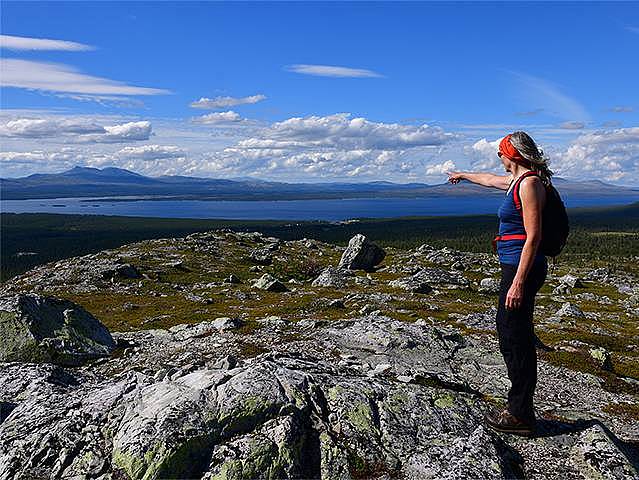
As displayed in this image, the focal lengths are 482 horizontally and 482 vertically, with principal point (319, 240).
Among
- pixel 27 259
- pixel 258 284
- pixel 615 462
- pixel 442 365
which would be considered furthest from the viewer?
pixel 27 259

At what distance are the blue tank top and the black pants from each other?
0.16 meters

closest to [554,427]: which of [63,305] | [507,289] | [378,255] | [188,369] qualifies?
[507,289]

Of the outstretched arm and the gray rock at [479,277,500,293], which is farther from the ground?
the outstretched arm

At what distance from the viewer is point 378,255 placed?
90.4 m

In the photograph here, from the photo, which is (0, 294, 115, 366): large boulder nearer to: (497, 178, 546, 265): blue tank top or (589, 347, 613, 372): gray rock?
(497, 178, 546, 265): blue tank top

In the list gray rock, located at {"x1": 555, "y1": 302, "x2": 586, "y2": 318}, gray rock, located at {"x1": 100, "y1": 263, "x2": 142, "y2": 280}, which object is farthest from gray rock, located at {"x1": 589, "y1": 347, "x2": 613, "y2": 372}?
gray rock, located at {"x1": 100, "y1": 263, "x2": 142, "y2": 280}

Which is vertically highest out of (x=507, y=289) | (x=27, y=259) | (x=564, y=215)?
(x=564, y=215)

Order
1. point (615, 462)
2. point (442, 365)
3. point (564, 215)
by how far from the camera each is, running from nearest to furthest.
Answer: point (564, 215) → point (615, 462) → point (442, 365)

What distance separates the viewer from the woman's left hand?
31.6 feet

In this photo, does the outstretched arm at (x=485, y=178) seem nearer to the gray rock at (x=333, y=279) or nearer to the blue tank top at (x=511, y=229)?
the blue tank top at (x=511, y=229)

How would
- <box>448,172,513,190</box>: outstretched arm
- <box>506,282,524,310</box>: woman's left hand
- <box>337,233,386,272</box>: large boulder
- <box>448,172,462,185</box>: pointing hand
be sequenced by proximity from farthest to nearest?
<box>337,233,386,272</box>: large boulder < <box>448,172,462,185</box>: pointing hand < <box>448,172,513,190</box>: outstretched arm < <box>506,282,524,310</box>: woman's left hand

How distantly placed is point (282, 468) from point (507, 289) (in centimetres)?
596

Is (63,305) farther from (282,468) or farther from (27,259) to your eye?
(27,259)

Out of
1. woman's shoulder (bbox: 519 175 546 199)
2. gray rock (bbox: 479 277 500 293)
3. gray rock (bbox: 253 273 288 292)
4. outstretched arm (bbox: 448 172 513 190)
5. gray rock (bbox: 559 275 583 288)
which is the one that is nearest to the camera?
woman's shoulder (bbox: 519 175 546 199)
